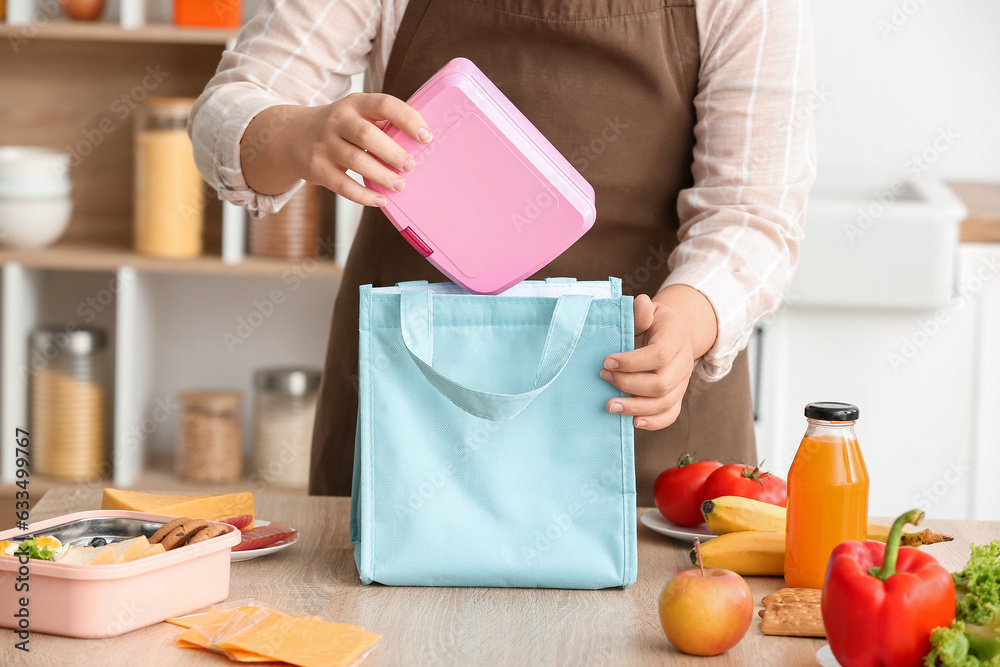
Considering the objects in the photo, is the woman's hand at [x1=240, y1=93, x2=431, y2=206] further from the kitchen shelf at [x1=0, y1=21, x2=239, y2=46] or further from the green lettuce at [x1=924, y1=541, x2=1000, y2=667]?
the kitchen shelf at [x1=0, y1=21, x2=239, y2=46]

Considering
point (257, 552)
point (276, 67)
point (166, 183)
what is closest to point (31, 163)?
point (166, 183)

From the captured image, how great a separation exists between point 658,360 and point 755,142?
14.4 inches

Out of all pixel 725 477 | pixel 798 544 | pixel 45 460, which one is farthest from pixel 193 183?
pixel 798 544

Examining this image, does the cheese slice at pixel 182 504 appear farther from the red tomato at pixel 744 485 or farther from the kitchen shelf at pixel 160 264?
the kitchen shelf at pixel 160 264

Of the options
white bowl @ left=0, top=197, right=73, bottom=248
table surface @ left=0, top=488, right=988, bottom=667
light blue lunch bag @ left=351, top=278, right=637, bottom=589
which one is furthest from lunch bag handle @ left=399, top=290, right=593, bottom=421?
white bowl @ left=0, top=197, right=73, bottom=248

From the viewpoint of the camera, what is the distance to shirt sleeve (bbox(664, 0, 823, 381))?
1021mm

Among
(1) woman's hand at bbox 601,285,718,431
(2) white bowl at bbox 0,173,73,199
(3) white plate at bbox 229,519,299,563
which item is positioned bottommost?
(3) white plate at bbox 229,519,299,563

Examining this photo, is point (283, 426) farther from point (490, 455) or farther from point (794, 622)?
point (794, 622)

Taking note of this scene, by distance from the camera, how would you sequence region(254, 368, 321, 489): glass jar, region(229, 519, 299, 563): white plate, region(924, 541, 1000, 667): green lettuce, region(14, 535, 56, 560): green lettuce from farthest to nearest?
region(254, 368, 321, 489): glass jar → region(229, 519, 299, 563): white plate → region(14, 535, 56, 560): green lettuce → region(924, 541, 1000, 667): green lettuce

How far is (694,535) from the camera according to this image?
36.6 inches

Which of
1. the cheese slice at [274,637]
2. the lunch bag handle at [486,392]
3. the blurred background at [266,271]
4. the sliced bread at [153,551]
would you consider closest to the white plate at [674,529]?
the lunch bag handle at [486,392]

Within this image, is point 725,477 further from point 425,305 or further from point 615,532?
point 425,305

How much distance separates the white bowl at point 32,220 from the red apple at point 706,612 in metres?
1.72

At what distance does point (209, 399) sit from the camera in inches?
81.1
